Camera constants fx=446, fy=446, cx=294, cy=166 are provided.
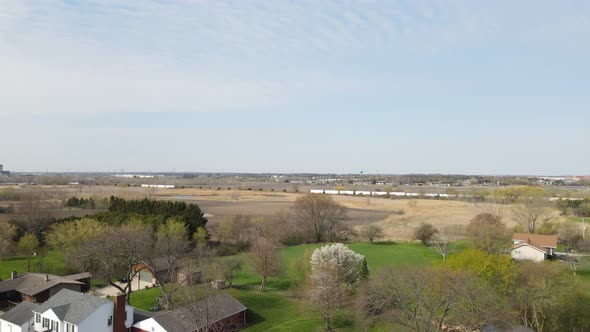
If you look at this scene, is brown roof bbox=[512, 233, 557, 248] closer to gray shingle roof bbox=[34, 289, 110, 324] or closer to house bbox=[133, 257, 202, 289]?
house bbox=[133, 257, 202, 289]

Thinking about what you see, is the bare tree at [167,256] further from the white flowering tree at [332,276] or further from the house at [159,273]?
the white flowering tree at [332,276]

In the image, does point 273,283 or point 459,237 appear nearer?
point 273,283

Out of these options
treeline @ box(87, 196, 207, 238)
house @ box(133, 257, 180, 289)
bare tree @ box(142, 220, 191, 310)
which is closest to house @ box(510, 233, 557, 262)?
bare tree @ box(142, 220, 191, 310)

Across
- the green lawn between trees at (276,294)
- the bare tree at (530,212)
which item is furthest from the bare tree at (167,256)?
the bare tree at (530,212)

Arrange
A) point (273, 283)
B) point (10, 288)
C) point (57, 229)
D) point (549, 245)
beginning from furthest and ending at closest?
point (549, 245) → point (57, 229) → point (273, 283) → point (10, 288)

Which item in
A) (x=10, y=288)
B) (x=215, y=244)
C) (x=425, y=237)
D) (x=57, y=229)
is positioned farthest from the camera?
(x=425, y=237)

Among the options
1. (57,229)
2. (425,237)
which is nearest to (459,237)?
(425,237)

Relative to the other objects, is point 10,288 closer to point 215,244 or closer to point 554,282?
point 215,244

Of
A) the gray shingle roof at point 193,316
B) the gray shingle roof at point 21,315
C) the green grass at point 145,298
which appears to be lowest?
the green grass at point 145,298
